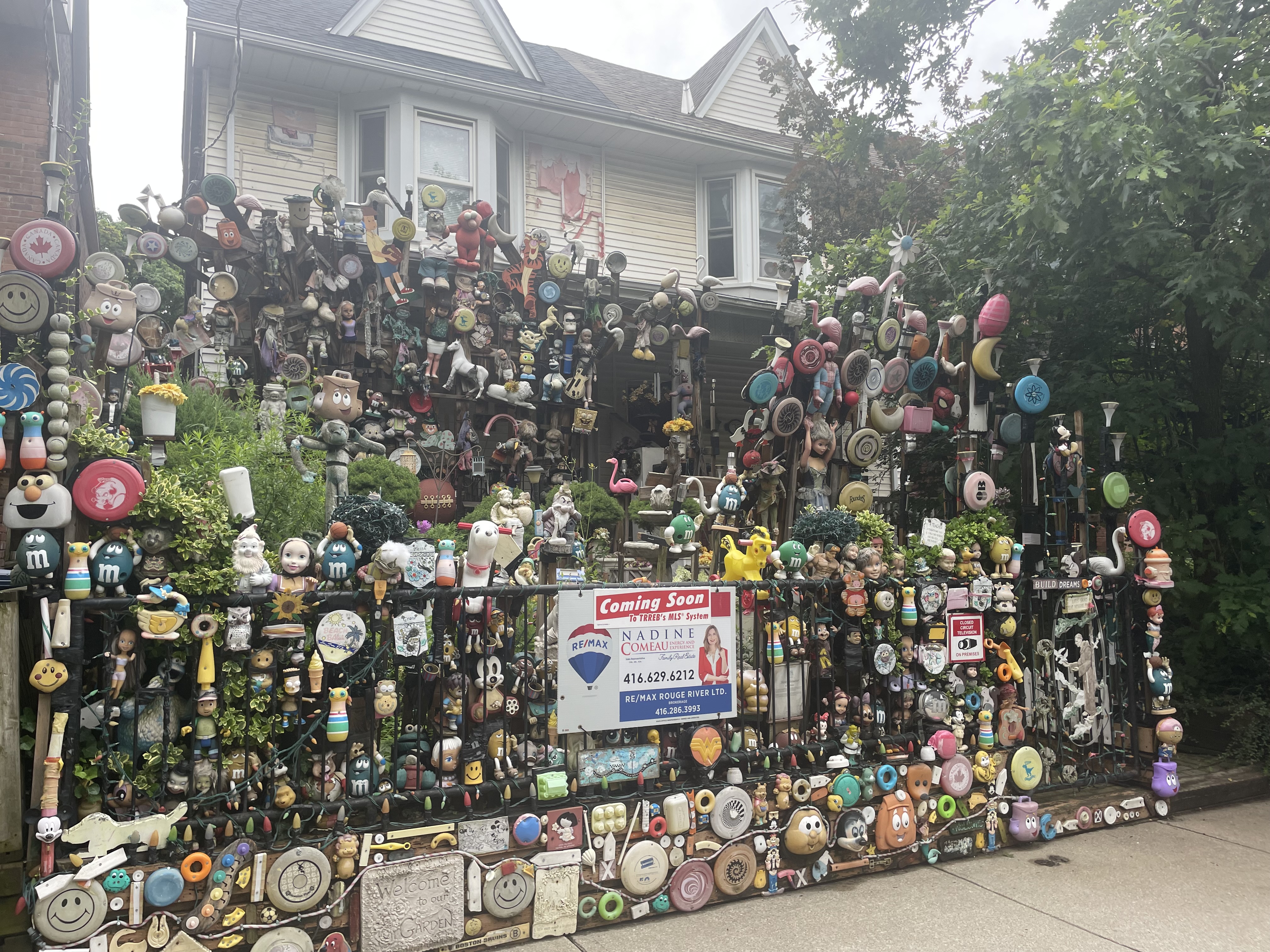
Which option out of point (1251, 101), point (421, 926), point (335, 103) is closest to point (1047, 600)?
point (1251, 101)

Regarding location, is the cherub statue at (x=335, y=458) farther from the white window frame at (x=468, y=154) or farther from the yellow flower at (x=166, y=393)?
the white window frame at (x=468, y=154)

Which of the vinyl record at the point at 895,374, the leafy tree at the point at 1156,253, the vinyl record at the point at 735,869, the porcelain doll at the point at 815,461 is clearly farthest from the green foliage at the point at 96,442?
the leafy tree at the point at 1156,253

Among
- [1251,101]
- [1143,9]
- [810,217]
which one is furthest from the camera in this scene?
[810,217]

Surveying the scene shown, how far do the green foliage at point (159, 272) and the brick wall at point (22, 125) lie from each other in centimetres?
279

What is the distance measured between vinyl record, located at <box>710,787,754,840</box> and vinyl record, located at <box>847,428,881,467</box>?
4278 mm

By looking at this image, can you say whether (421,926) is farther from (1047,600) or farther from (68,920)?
(1047,600)

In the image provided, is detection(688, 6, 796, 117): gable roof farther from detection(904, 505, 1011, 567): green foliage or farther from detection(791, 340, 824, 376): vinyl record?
detection(904, 505, 1011, 567): green foliage

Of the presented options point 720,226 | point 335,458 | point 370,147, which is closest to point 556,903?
point 335,458

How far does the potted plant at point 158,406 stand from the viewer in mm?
4582

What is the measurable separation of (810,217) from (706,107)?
9.23 feet

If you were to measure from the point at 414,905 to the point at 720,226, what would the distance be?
12569 mm

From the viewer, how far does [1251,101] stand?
698 cm

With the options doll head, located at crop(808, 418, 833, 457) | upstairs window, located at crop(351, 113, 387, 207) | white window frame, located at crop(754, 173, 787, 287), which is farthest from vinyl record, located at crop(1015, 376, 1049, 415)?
upstairs window, located at crop(351, 113, 387, 207)

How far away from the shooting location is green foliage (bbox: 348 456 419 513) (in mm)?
7895
